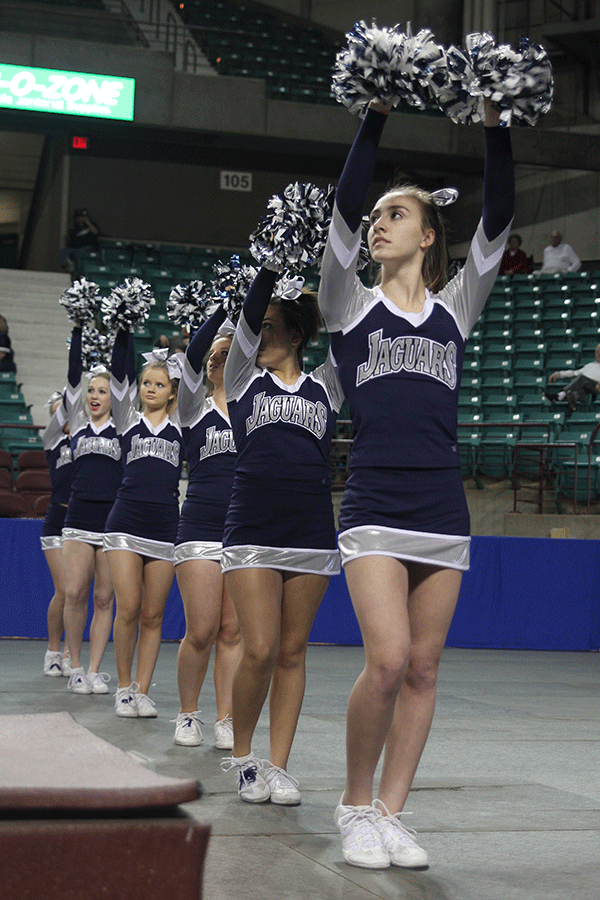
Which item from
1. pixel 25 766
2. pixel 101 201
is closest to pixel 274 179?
pixel 101 201

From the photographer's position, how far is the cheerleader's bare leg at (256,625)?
347cm

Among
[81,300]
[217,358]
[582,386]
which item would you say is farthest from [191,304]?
[582,386]

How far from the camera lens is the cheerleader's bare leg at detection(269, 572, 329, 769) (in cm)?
356

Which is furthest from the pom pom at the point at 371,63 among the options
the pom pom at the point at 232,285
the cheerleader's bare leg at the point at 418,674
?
the pom pom at the point at 232,285

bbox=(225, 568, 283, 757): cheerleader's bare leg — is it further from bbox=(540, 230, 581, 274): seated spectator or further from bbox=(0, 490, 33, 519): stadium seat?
bbox=(540, 230, 581, 274): seated spectator

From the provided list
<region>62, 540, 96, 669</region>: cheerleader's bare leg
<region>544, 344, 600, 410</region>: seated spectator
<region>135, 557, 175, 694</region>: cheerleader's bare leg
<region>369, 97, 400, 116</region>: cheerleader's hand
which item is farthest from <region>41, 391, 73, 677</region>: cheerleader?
<region>544, 344, 600, 410</region>: seated spectator

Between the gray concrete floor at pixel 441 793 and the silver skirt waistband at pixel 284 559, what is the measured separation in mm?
779

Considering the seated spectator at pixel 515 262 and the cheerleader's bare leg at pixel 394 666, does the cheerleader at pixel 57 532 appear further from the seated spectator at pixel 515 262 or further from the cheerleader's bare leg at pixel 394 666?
the seated spectator at pixel 515 262

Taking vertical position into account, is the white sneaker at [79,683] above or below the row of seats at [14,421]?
below

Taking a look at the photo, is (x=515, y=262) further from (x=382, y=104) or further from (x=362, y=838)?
(x=362, y=838)

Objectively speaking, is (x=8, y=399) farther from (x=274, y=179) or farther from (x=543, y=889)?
(x=543, y=889)

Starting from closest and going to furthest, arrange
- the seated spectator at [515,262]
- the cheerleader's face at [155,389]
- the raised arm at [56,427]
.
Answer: the cheerleader's face at [155,389] < the raised arm at [56,427] < the seated spectator at [515,262]

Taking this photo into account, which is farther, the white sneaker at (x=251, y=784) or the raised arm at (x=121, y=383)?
the raised arm at (x=121, y=383)

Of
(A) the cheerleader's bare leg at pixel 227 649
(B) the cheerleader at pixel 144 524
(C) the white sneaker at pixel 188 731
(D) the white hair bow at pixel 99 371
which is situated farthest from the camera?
(D) the white hair bow at pixel 99 371
